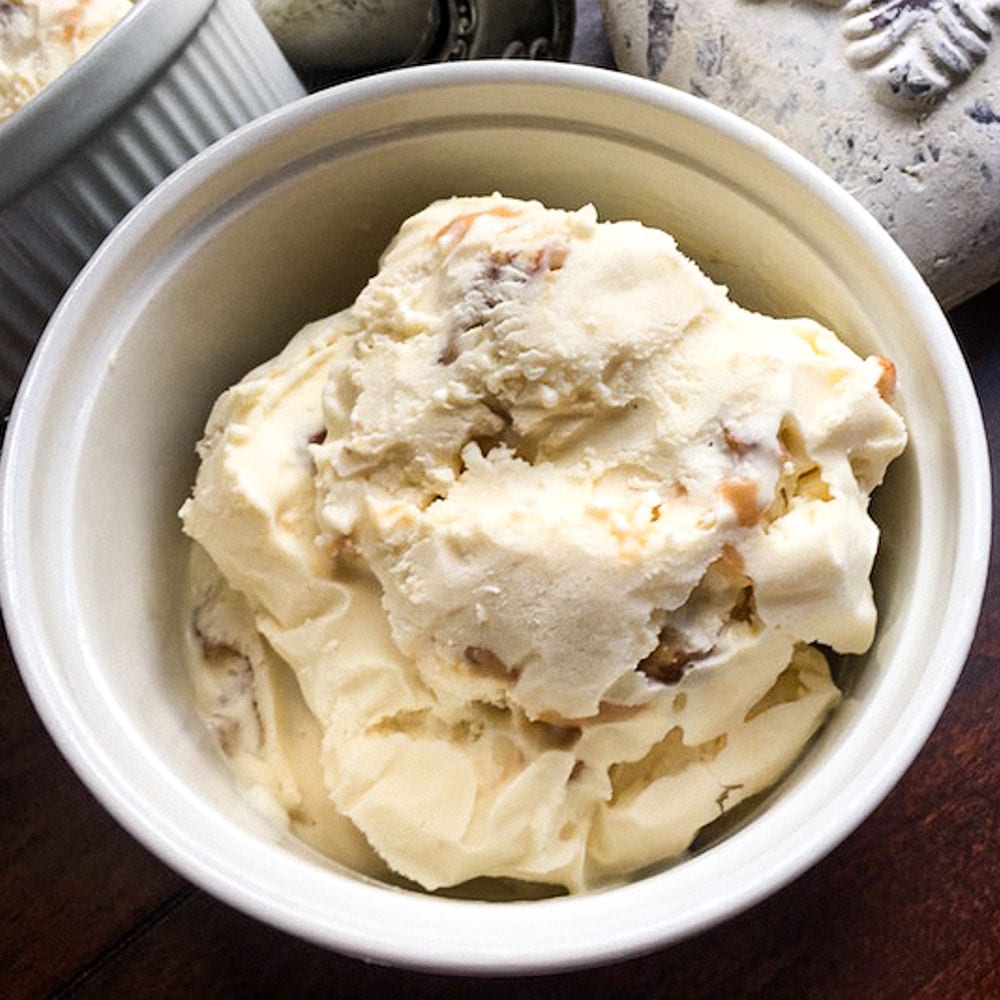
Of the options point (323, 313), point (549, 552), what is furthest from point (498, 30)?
point (549, 552)

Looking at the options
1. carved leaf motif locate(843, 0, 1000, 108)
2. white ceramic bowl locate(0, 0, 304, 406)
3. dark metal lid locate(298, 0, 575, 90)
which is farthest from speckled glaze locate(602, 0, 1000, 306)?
white ceramic bowl locate(0, 0, 304, 406)

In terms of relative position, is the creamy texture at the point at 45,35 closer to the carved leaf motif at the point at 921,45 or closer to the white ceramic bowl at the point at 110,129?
the white ceramic bowl at the point at 110,129

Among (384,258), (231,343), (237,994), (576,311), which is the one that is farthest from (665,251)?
(237,994)

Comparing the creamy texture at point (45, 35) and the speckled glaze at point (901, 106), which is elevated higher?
the creamy texture at point (45, 35)

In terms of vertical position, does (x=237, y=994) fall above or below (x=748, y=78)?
below

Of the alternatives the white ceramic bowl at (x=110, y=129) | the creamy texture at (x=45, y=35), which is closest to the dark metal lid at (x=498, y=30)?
the white ceramic bowl at (x=110, y=129)

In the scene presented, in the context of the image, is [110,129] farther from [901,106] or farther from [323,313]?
[901,106]

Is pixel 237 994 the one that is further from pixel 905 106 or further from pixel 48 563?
pixel 905 106
